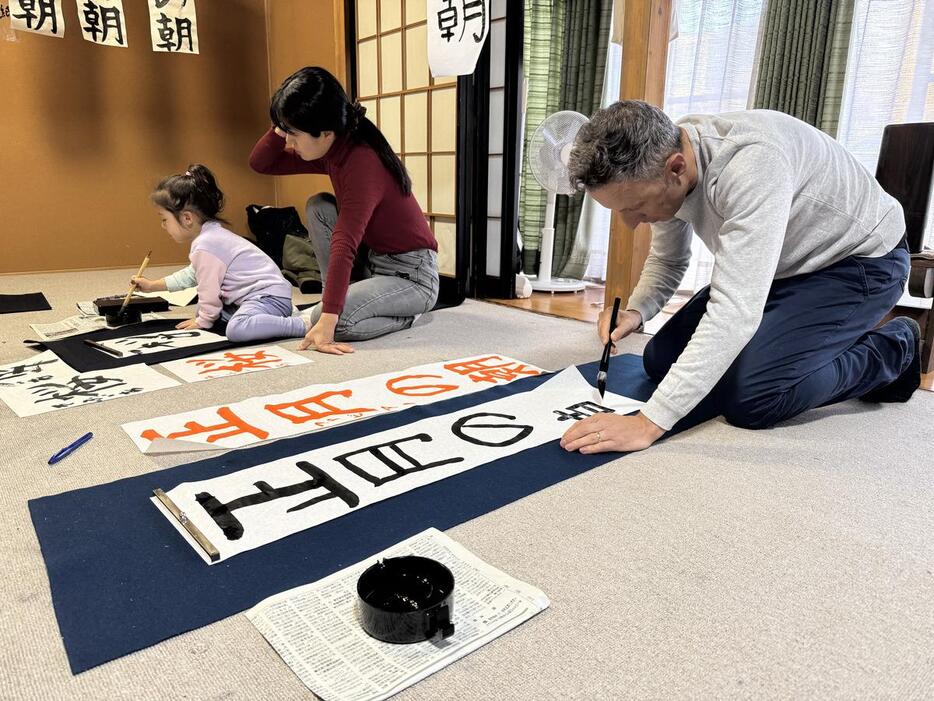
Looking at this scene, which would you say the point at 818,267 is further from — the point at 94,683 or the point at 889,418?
the point at 94,683

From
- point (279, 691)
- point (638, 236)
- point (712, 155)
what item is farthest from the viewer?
point (638, 236)

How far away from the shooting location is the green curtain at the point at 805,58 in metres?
2.64

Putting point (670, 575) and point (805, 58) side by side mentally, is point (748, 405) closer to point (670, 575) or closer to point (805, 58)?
point (670, 575)

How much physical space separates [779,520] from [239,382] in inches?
53.6

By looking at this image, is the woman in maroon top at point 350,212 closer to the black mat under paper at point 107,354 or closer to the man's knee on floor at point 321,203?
the man's knee on floor at point 321,203

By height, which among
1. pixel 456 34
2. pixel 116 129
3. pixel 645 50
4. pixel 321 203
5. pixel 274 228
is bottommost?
pixel 274 228

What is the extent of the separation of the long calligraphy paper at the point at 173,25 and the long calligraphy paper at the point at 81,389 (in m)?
2.95

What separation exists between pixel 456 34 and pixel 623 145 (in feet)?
6.65

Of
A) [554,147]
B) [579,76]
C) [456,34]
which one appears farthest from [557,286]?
[456,34]

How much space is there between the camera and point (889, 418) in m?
1.61

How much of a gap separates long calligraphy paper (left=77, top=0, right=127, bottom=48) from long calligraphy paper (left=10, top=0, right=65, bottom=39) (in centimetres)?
15

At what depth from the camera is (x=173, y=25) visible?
13.1 feet

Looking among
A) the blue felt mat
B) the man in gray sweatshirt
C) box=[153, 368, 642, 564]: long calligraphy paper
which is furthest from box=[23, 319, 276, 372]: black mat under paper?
the man in gray sweatshirt

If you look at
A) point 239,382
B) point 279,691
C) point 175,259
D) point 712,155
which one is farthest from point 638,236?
point 175,259
